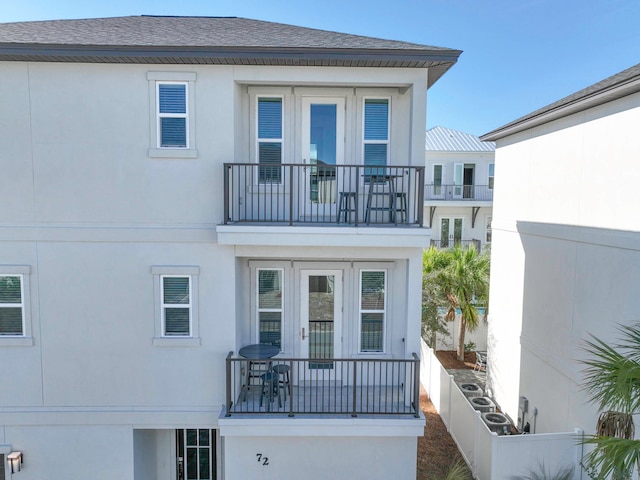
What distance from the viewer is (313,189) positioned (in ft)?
26.8

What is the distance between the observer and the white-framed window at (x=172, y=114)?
7.17 meters

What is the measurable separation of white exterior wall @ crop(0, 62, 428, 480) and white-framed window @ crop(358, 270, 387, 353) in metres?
0.86

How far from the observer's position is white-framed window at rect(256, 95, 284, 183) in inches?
315

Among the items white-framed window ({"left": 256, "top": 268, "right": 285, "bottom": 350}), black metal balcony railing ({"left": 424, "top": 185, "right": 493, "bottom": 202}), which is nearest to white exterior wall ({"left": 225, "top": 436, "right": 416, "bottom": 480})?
white-framed window ({"left": 256, "top": 268, "right": 285, "bottom": 350})

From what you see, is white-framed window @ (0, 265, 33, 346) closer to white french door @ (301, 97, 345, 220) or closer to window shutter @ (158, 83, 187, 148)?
window shutter @ (158, 83, 187, 148)

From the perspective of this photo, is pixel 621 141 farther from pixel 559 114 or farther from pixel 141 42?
pixel 141 42

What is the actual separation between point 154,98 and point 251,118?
183cm

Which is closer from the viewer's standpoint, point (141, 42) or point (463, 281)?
point (141, 42)

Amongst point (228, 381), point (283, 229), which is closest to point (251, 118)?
point (283, 229)

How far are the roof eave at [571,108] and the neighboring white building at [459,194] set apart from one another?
11.3m

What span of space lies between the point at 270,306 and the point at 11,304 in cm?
479

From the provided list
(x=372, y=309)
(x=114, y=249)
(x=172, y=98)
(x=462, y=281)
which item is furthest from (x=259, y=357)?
(x=462, y=281)

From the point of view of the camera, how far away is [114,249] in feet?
23.9

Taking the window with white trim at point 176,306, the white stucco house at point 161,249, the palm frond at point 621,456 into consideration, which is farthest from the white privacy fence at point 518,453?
the window with white trim at point 176,306
